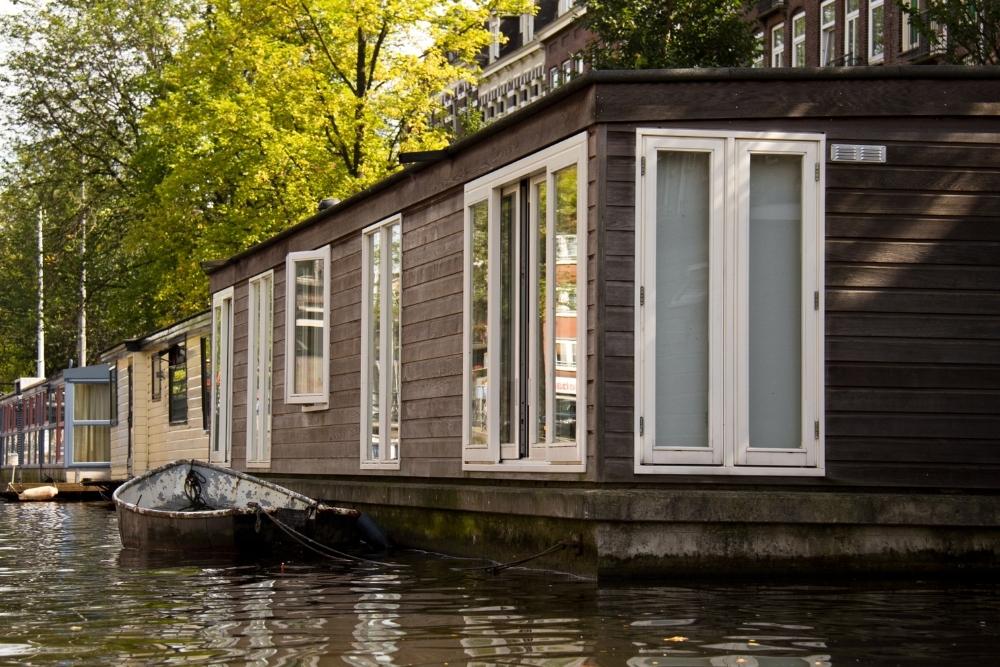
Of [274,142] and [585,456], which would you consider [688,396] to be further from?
[274,142]

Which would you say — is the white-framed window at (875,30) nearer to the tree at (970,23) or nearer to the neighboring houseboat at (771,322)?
the tree at (970,23)

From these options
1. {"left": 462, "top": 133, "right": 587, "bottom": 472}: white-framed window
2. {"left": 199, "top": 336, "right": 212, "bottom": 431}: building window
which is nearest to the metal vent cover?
{"left": 462, "top": 133, "right": 587, "bottom": 472}: white-framed window

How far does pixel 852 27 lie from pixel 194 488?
2538 cm

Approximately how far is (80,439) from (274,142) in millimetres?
14209

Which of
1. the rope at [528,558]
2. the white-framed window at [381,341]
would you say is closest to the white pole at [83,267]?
the white-framed window at [381,341]

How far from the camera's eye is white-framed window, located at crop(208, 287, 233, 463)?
71.2 ft

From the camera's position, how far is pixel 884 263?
438 inches

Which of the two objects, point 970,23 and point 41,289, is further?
point 41,289

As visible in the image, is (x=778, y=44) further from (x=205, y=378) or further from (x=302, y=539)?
(x=302, y=539)

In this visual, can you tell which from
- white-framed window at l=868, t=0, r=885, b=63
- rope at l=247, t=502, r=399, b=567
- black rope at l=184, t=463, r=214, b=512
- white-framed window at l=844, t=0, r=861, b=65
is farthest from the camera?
white-framed window at l=844, t=0, r=861, b=65

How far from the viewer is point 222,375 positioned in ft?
71.9

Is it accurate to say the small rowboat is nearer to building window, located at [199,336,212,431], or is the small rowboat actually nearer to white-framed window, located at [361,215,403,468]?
white-framed window, located at [361,215,403,468]

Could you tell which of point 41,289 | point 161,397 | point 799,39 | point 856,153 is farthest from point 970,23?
point 41,289

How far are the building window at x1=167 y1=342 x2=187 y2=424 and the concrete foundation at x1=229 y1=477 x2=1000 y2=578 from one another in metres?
19.0
